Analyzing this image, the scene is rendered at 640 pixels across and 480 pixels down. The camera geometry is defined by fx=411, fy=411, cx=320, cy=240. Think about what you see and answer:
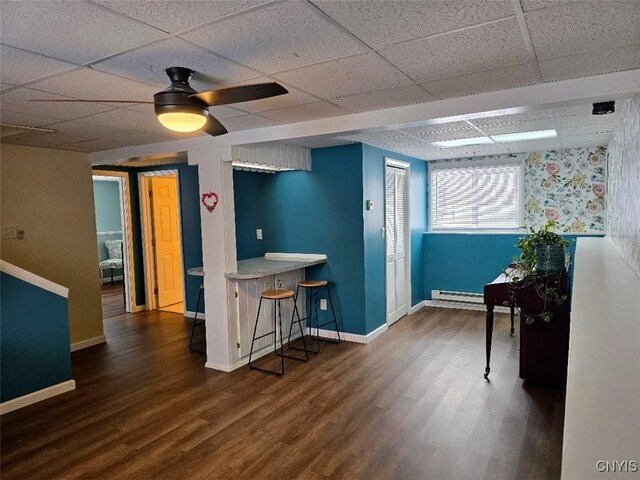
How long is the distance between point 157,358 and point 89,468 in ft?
6.22

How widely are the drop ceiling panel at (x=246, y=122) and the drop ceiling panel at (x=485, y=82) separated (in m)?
1.34

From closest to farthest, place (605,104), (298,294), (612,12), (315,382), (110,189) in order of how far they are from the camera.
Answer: (612,12) → (605,104) → (315,382) → (298,294) → (110,189)

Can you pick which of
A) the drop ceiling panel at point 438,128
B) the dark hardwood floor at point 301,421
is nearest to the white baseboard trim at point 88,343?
the dark hardwood floor at point 301,421

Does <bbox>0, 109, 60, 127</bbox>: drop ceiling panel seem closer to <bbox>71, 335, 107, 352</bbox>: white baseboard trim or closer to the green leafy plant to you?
<bbox>71, 335, 107, 352</bbox>: white baseboard trim

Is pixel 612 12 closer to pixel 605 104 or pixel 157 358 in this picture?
pixel 605 104

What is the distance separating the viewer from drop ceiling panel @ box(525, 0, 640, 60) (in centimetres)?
155

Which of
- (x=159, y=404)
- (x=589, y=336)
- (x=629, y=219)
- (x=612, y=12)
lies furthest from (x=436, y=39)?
(x=159, y=404)

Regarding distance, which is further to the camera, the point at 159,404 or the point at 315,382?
the point at 315,382

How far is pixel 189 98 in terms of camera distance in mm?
1971

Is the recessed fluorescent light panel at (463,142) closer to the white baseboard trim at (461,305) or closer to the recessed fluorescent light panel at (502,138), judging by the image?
the recessed fluorescent light panel at (502,138)

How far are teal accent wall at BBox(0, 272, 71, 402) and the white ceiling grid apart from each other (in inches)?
55.1

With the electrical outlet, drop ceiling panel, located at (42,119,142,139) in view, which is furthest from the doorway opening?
the electrical outlet

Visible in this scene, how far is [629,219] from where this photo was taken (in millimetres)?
2473

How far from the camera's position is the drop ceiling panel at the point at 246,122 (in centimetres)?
317
